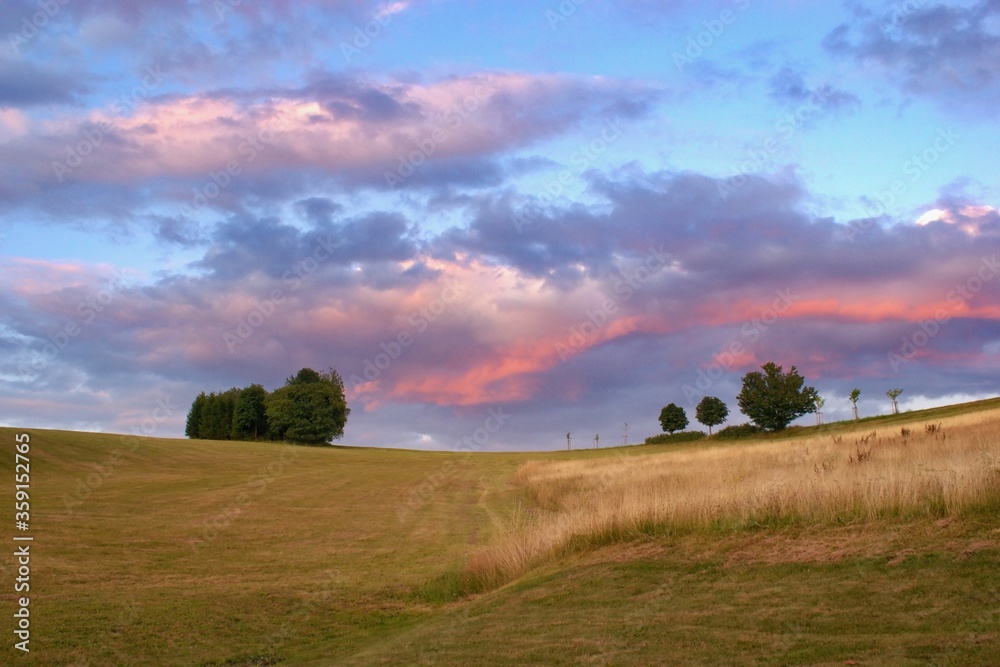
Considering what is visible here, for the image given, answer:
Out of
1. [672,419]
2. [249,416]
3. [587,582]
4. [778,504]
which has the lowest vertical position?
[587,582]

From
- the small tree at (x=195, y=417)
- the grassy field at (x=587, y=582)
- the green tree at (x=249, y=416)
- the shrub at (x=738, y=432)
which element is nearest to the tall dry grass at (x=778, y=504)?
the grassy field at (x=587, y=582)

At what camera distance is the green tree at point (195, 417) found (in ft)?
413

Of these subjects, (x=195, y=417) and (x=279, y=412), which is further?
(x=195, y=417)

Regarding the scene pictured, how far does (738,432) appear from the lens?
9338 centimetres

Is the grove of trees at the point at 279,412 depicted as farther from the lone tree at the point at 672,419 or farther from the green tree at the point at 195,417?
the lone tree at the point at 672,419

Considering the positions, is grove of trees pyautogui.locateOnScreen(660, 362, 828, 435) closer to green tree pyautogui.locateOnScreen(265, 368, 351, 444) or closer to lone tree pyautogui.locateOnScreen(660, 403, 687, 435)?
lone tree pyautogui.locateOnScreen(660, 403, 687, 435)

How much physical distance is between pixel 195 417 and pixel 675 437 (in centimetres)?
8001

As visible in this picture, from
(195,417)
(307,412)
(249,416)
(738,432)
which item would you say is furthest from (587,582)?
(195,417)

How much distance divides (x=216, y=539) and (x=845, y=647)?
21664mm

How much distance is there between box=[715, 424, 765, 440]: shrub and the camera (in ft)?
300

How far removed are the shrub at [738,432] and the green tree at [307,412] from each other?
5318cm

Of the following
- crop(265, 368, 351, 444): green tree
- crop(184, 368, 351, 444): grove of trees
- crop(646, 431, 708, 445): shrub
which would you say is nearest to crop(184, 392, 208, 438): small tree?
crop(184, 368, 351, 444): grove of trees

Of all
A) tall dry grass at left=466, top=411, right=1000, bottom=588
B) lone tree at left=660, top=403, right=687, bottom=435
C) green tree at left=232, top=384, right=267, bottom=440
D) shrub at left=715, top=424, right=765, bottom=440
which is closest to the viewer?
tall dry grass at left=466, top=411, right=1000, bottom=588

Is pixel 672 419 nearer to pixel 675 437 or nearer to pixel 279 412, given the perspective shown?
pixel 675 437
